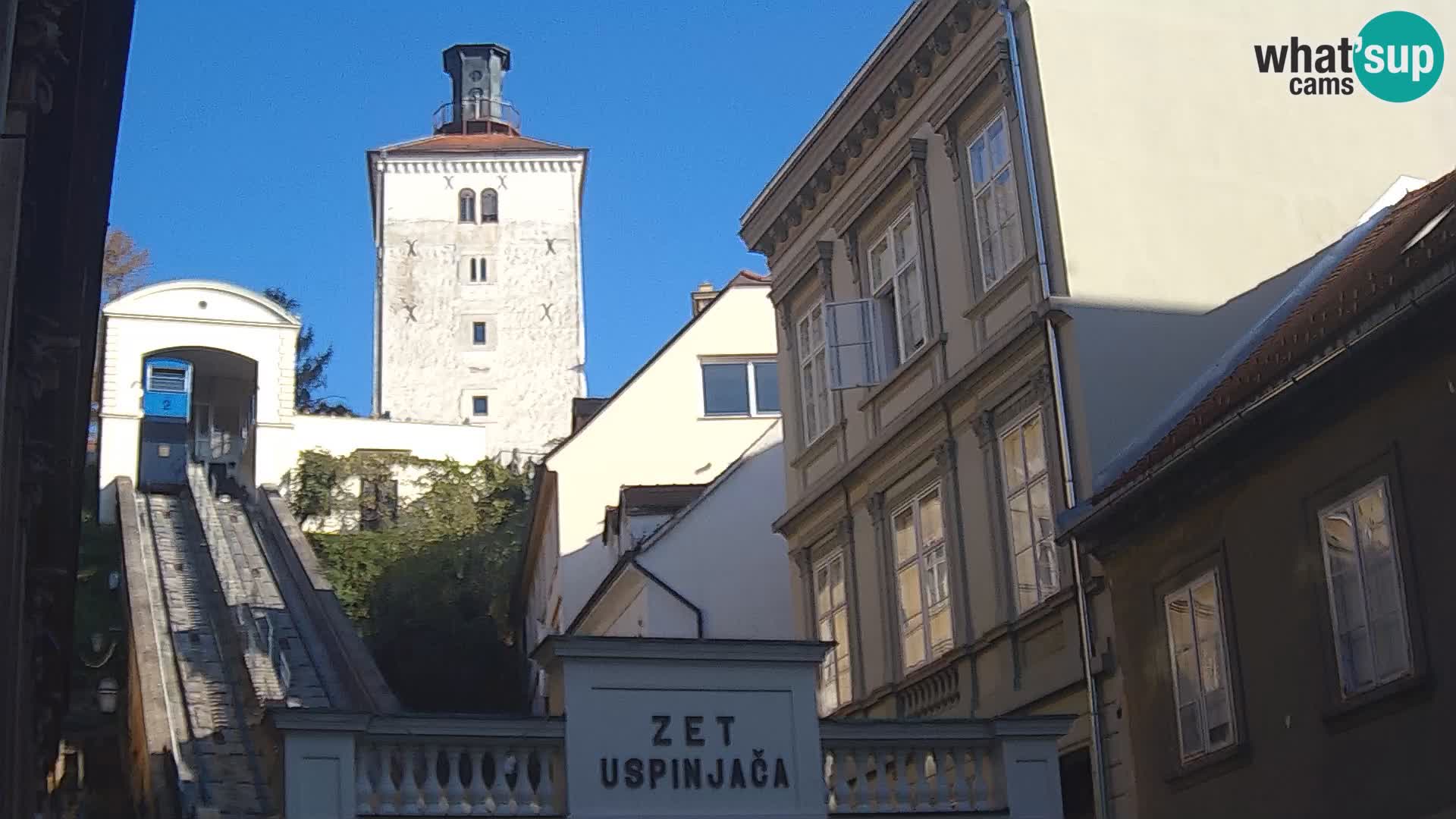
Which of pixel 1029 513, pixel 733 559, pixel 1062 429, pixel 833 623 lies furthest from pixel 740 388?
pixel 1062 429

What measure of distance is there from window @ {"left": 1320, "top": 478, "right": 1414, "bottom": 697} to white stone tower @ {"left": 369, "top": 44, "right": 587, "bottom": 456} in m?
59.8

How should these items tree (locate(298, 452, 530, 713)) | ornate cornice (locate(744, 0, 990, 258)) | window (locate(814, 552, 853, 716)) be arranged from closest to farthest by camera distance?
1. ornate cornice (locate(744, 0, 990, 258))
2. window (locate(814, 552, 853, 716))
3. tree (locate(298, 452, 530, 713))

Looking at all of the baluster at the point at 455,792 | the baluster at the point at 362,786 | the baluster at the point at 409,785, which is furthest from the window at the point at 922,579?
the baluster at the point at 362,786

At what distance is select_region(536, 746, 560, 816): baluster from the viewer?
570 inches

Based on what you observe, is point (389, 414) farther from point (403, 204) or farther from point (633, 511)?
point (633, 511)

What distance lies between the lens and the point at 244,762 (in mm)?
23672

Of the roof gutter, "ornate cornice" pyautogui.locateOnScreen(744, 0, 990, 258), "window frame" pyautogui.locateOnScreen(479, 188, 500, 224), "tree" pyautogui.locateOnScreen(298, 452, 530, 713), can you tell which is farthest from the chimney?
"window frame" pyautogui.locateOnScreen(479, 188, 500, 224)

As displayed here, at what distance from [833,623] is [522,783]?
10523 millimetres

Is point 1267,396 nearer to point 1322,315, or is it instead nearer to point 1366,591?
point 1322,315

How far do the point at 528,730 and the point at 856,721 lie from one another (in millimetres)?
2650

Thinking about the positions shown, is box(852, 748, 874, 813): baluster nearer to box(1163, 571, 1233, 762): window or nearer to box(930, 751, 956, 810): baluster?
box(930, 751, 956, 810): baluster

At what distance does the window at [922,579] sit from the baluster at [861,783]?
5.71 m

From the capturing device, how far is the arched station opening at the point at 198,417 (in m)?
54.2

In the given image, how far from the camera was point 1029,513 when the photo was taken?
19453 millimetres
